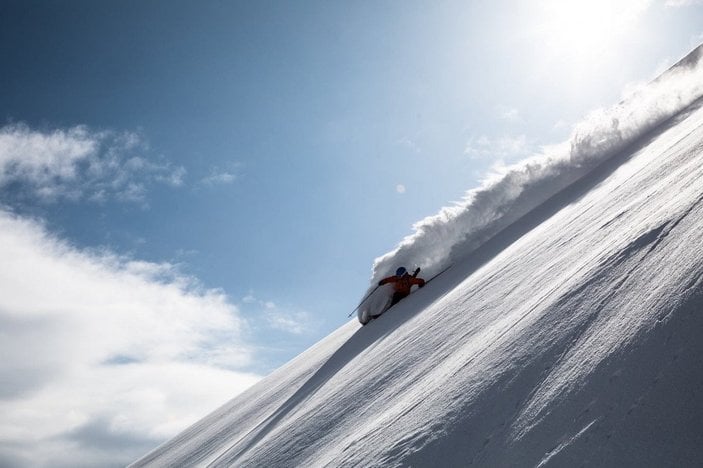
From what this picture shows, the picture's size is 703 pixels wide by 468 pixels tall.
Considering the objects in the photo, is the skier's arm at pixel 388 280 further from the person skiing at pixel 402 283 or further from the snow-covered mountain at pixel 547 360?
the snow-covered mountain at pixel 547 360

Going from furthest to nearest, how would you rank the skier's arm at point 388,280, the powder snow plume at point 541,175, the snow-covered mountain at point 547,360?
1. the skier's arm at point 388,280
2. the powder snow plume at point 541,175
3. the snow-covered mountain at point 547,360

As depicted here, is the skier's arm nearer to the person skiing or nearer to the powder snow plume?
the person skiing

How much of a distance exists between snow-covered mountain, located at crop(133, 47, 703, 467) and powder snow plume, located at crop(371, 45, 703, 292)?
62 cm

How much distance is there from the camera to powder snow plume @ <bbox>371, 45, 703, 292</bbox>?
5.49 metres

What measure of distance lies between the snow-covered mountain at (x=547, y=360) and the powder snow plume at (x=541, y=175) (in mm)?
625

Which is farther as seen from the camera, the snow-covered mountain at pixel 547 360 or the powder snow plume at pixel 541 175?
the powder snow plume at pixel 541 175

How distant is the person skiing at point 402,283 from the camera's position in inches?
226

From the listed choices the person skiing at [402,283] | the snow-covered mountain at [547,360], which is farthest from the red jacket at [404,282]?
the snow-covered mountain at [547,360]

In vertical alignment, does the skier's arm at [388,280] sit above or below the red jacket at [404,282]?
above

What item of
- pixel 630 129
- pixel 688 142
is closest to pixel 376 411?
pixel 688 142

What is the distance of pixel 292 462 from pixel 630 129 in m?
4.83

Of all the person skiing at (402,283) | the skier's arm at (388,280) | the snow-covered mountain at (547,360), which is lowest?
the snow-covered mountain at (547,360)

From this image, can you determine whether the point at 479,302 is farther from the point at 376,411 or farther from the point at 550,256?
the point at 376,411

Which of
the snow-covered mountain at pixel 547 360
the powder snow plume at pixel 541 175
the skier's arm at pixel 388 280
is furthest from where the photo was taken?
the skier's arm at pixel 388 280
